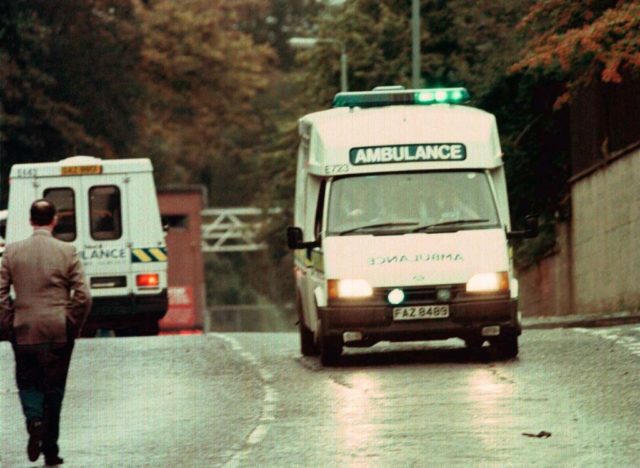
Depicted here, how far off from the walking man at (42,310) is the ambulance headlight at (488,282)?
6.28 meters

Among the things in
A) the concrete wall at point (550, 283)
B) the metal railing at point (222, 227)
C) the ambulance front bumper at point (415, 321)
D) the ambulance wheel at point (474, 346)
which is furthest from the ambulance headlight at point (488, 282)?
the metal railing at point (222, 227)

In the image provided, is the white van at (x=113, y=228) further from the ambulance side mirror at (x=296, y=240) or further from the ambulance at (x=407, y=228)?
the ambulance side mirror at (x=296, y=240)

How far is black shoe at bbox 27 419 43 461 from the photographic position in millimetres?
12258

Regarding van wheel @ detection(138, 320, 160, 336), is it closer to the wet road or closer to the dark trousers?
the wet road

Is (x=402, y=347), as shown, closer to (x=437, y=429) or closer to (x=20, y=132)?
(x=437, y=429)

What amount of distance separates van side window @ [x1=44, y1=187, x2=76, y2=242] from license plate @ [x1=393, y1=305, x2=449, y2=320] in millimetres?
11464

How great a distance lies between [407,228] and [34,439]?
275 inches

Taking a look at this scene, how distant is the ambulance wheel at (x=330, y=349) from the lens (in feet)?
60.8

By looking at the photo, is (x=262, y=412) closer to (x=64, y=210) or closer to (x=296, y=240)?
(x=296, y=240)

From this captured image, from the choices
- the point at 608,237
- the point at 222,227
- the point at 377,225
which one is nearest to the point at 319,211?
the point at 377,225

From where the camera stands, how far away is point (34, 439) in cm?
1226

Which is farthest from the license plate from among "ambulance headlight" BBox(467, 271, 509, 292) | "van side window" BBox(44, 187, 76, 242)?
"van side window" BBox(44, 187, 76, 242)

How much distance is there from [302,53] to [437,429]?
38.8 meters

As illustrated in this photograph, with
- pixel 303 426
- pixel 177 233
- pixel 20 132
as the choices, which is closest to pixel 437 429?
pixel 303 426
